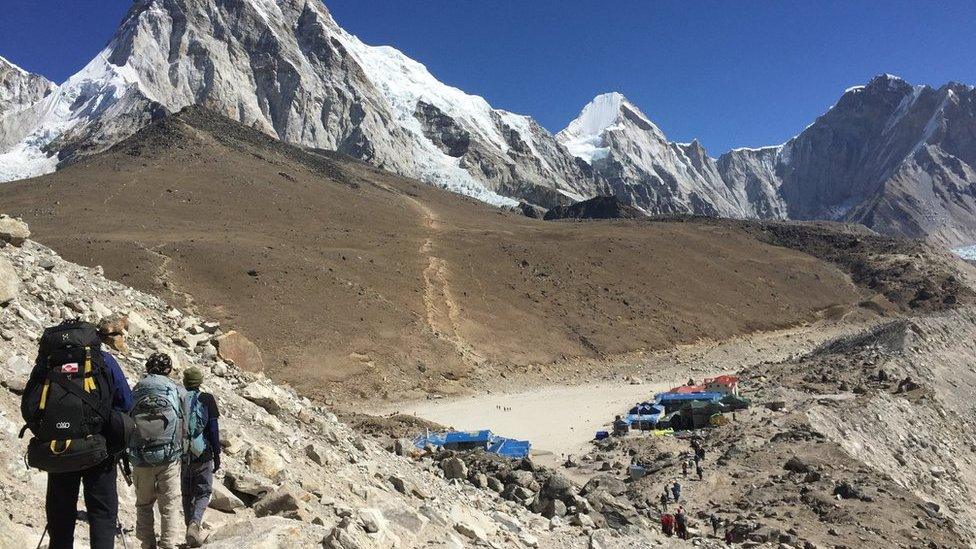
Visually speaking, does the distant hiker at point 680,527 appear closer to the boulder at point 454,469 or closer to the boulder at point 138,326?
the boulder at point 454,469

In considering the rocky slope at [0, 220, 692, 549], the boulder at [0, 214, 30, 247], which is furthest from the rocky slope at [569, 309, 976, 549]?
the boulder at [0, 214, 30, 247]

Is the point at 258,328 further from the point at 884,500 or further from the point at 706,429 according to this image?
the point at 884,500

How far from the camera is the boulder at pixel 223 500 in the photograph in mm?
8289

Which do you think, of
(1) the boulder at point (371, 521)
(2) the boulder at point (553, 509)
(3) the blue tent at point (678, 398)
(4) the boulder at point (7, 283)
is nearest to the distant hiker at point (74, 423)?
(1) the boulder at point (371, 521)

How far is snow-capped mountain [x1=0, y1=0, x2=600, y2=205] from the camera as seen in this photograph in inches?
5382

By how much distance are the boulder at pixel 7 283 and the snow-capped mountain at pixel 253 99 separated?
129661mm

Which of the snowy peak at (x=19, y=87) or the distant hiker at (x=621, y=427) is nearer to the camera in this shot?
the distant hiker at (x=621, y=427)

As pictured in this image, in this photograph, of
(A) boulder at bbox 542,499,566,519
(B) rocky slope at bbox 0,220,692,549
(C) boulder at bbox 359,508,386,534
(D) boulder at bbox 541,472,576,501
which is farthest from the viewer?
(D) boulder at bbox 541,472,576,501

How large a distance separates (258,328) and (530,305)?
2320 centimetres

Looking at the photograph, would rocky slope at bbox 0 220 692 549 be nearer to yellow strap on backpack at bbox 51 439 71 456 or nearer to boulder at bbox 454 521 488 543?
boulder at bbox 454 521 488 543

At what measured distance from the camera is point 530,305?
188 ft

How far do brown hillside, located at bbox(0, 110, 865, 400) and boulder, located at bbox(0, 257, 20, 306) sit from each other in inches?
1038

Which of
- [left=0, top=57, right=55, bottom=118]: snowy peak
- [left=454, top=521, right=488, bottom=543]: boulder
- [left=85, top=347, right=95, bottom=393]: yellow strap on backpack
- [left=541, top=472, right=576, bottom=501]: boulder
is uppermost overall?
[left=0, top=57, right=55, bottom=118]: snowy peak

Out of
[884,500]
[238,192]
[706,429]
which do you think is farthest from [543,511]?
[238,192]
